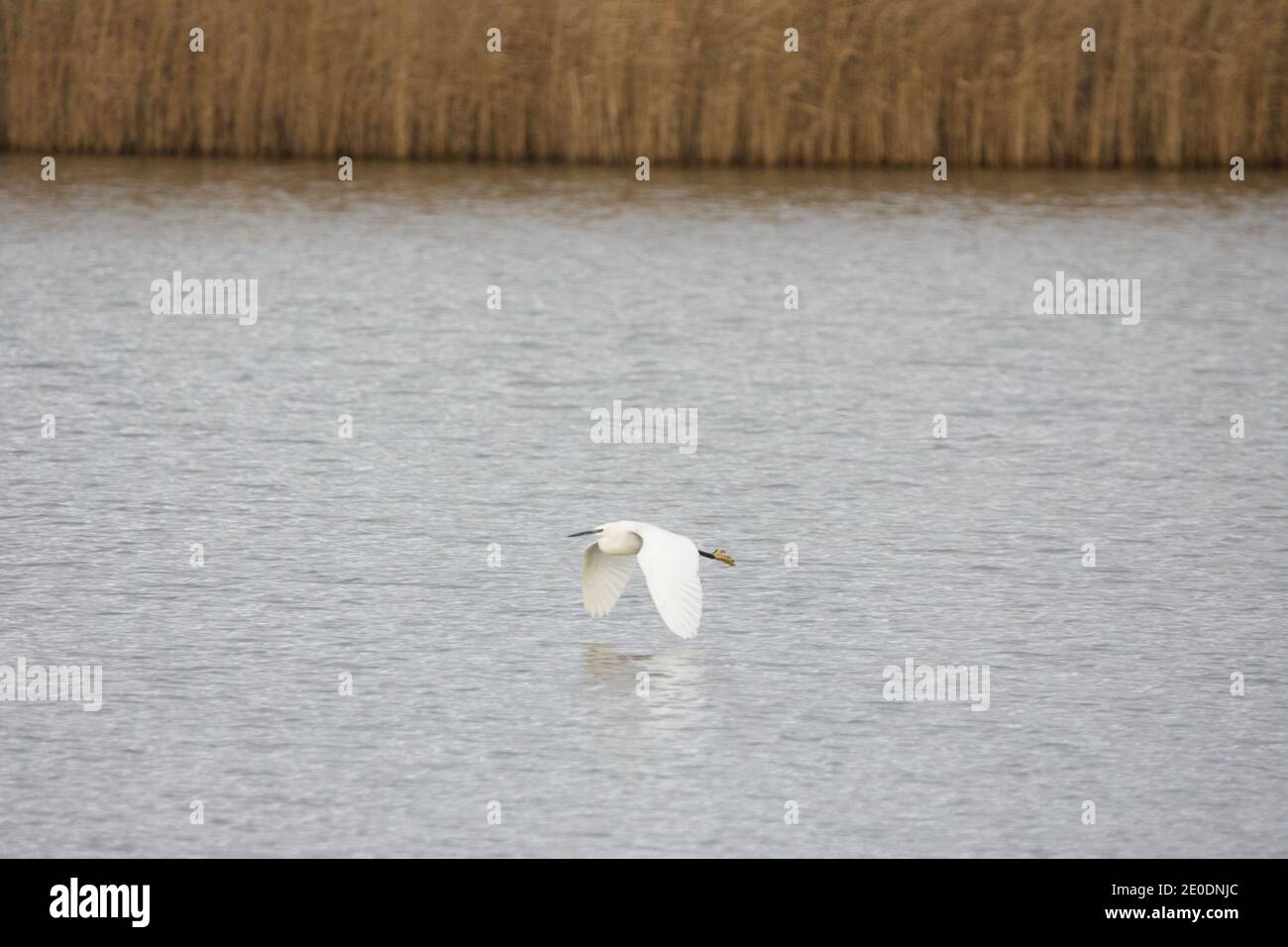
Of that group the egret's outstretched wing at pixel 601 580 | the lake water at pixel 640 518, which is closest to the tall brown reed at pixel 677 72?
the lake water at pixel 640 518

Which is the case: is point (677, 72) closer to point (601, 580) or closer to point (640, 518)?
point (640, 518)

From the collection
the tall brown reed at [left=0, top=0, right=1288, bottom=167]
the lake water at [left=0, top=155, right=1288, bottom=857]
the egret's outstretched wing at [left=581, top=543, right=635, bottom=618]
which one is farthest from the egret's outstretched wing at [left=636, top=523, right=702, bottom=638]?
the tall brown reed at [left=0, top=0, right=1288, bottom=167]

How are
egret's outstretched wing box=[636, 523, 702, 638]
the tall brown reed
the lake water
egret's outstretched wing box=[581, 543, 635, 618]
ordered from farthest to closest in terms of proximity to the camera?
the tall brown reed, egret's outstretched wing box=[581, 543, 635, 618], egret's outstretched wing box=[636, 523, 702, 638], the lake water

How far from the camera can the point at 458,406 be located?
350 inches

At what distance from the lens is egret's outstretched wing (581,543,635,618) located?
5.93m

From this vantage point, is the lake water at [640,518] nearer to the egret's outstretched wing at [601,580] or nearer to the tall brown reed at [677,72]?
the egret's outstretched wing at [601,580]

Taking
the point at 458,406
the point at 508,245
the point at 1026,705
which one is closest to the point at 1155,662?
the point at 1026,705

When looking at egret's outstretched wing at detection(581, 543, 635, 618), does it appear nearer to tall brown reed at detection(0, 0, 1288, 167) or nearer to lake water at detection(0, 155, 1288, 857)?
lake water at detection(0, 155, 1288, 857)

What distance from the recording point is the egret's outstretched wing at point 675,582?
18.3 feet

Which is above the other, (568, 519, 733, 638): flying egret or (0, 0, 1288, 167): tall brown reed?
(0, 0, 1288, 167): tall brown reed

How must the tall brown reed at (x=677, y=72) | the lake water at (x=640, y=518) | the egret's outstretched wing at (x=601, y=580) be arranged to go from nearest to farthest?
1. the lake water at (x=640, y=518)
2. the egret's outstretched wing at (x=601, y=580)
3. the tall brown reed at (x=677, y=72)

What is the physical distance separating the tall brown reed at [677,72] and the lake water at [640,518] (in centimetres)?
119

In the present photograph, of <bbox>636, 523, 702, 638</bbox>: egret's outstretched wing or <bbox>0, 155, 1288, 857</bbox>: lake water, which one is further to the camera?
<bbox>636, 523, 702, 638</bbox>: egret's outstretched wing

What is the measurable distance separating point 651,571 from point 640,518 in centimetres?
156
